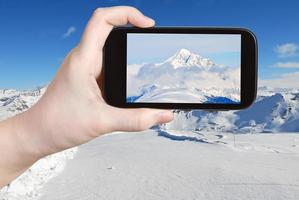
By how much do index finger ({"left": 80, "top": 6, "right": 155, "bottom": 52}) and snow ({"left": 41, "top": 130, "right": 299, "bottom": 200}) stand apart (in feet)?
36.1

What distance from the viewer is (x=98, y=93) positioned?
1.68m

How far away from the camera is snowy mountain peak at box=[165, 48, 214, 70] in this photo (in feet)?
6.49

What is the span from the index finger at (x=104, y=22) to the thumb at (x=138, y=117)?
26 centimetres

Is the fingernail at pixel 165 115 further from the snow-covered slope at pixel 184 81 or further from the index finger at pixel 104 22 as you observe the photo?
the index finger at pixel 104 22

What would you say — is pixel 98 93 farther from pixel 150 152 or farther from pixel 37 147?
pixel 150 152

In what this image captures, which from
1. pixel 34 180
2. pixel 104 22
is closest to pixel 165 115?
pixel 104 22

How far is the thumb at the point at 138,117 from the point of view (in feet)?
5.26

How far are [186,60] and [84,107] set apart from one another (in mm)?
627

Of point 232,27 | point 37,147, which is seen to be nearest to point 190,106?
point 232,27

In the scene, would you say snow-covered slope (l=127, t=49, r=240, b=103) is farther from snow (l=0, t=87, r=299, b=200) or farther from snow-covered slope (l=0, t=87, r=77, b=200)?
snow-covered slope (l=0, t=87, r=77, b=200)

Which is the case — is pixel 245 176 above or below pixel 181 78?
below

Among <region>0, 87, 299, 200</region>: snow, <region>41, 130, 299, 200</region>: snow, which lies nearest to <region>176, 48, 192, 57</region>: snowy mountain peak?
<region>0, 87, 299, 200</region>: snow

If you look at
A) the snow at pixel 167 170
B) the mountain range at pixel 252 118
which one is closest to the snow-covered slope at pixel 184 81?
the snow at pixel 167 170

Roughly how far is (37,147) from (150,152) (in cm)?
1826
